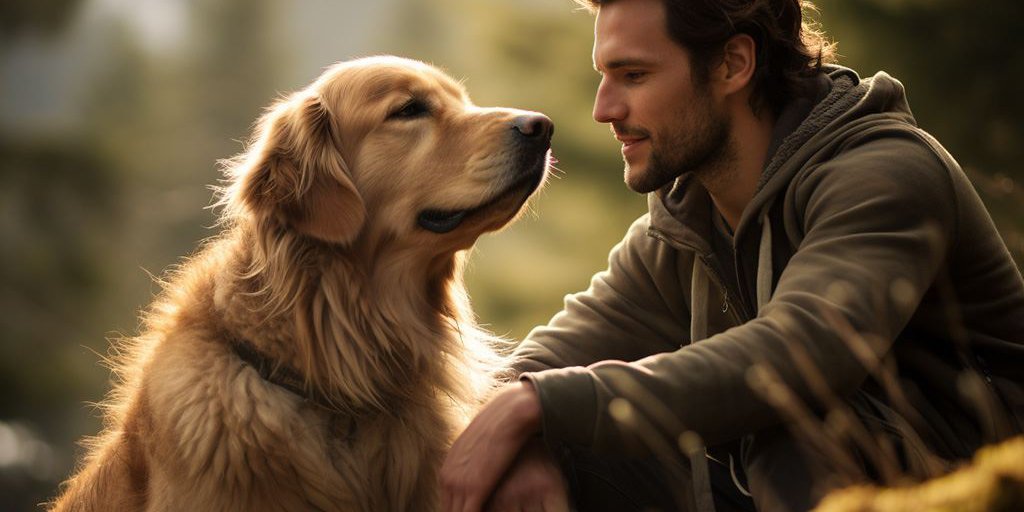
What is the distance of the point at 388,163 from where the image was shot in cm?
349

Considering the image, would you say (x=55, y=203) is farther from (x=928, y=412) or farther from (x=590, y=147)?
(x=928, y=412)

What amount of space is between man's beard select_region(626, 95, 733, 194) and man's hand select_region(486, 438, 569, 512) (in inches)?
43.6

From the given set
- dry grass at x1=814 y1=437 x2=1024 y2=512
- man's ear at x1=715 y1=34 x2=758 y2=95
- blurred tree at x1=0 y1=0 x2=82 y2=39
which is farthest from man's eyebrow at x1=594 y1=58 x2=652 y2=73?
blurred tree at x1=0 y1=0 x2=82 y2=39

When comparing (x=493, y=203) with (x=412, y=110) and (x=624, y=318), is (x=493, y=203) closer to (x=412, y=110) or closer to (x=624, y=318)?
(x=412, y=110)

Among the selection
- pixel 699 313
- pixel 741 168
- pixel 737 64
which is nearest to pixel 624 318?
pixel 699 313

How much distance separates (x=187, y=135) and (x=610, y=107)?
14.7 metres

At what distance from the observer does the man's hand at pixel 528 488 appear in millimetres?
2781

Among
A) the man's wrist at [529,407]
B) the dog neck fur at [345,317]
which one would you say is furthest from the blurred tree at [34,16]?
the man's wrist at [529,407]

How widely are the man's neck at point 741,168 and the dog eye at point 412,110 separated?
0.91 m

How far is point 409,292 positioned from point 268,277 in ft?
1.60

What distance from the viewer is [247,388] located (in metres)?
3.16

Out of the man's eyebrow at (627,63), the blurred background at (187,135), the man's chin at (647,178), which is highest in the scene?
the man's eyebrow at (627,63)

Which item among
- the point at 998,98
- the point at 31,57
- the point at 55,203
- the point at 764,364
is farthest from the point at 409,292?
the point at 31,57

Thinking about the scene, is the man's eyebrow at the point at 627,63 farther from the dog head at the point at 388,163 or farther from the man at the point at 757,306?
the dog head at the point at 388,163
